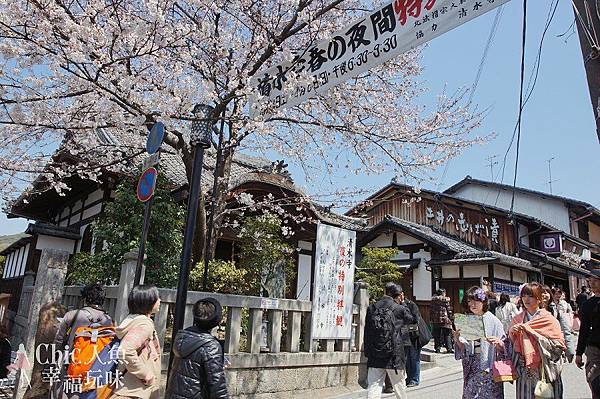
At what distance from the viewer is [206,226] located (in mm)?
8664

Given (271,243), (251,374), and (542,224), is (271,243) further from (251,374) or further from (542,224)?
(542,224)

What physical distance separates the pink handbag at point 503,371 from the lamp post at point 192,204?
3.48 metres

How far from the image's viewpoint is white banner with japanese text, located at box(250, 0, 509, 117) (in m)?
4.66

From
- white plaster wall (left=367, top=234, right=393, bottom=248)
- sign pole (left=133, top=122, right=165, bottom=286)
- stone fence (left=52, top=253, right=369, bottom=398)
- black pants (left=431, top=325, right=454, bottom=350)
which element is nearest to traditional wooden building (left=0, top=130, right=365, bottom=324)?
stone fence (left=52, top=253, right=369, bottom=398)

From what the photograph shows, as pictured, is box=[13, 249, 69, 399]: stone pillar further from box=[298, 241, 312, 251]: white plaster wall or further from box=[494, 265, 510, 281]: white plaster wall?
box=[494, 265, 510, 281]: white plaster wall

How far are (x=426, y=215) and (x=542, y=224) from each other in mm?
6195

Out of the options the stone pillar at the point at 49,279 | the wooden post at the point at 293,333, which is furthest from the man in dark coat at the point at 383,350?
the stone pillar at the point at 49,279

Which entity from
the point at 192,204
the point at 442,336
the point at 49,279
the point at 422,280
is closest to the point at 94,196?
the point at 49,279

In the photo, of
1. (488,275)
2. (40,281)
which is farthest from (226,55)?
(488,275)

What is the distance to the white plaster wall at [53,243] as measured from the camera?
1385 cm

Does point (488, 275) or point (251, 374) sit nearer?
point (251, 374)

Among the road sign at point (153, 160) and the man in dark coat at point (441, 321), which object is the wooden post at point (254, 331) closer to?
the road sign at point (153, 160)

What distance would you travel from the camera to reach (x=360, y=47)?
5711 mm

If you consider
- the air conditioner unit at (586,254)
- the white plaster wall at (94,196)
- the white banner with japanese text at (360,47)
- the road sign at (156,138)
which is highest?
the air conditioner unit at (586,254)
